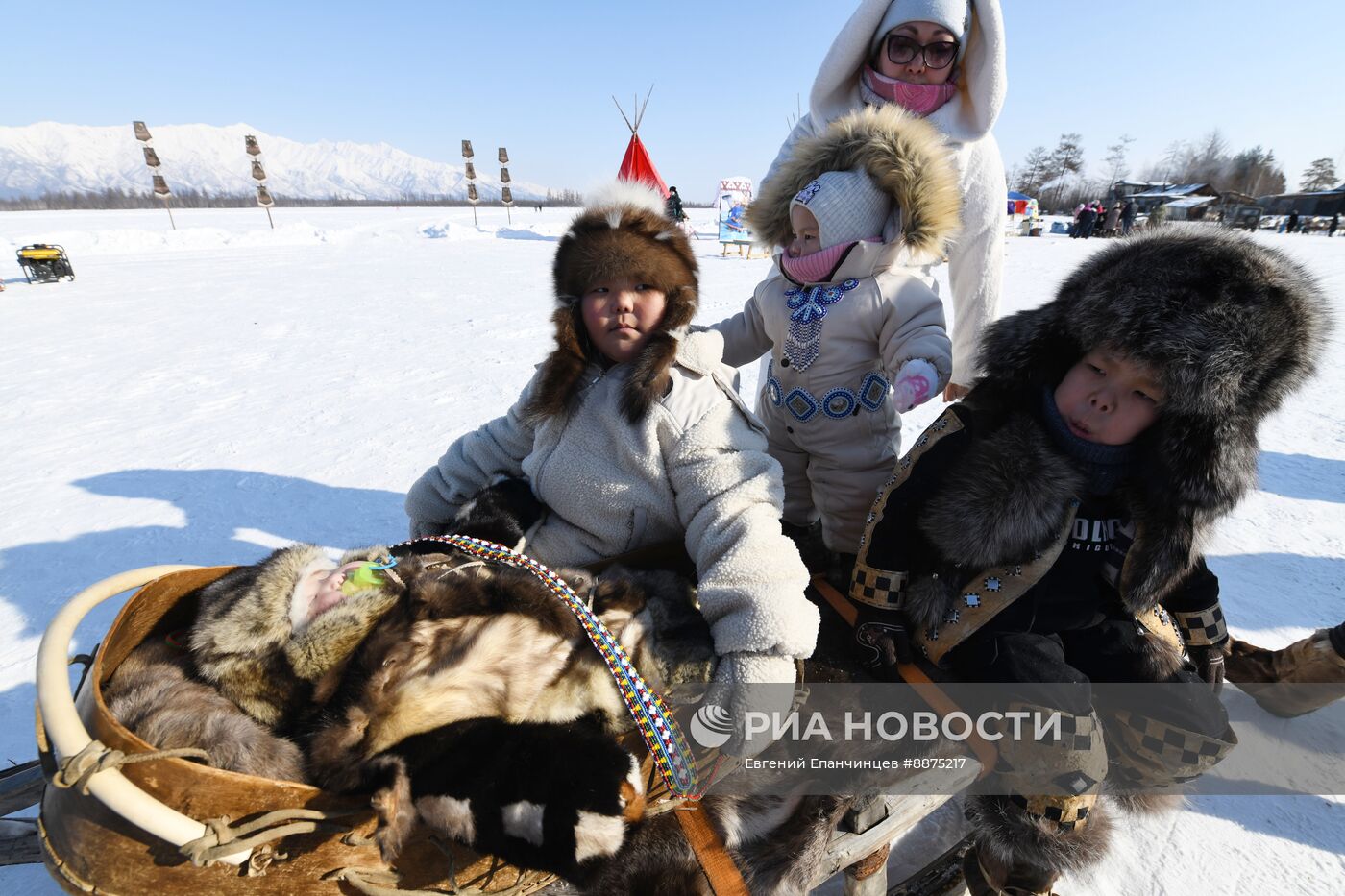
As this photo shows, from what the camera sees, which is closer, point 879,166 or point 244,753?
point 244,753

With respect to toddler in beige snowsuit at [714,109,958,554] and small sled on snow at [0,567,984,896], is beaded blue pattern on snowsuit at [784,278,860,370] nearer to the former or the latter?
toddler in beige snowsuit at [714,109,958,554]

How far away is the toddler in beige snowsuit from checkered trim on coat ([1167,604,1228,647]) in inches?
32.2

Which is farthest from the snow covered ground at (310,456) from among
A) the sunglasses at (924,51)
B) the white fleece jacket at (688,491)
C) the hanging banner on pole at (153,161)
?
the hanging banner on pole at (153,161)

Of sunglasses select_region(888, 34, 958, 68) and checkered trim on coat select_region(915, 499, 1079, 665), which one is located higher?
sunglasses select_region(888, 34, 958, 68)

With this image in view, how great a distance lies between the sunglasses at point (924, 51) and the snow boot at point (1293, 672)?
7.14 feet

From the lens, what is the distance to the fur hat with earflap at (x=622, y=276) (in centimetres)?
147

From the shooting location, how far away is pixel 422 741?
1.01m

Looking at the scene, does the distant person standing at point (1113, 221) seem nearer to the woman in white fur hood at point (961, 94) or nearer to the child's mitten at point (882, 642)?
the woman in white fur hood at point (961, 94)

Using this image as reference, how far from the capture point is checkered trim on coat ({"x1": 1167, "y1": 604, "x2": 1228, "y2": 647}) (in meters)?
1.49

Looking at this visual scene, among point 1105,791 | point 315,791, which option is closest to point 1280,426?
point 1105,791

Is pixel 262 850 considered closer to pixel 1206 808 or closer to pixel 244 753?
pixel 244 753

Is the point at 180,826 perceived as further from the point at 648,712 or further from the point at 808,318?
the point at 808,318

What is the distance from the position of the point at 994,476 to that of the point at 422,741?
1330mm

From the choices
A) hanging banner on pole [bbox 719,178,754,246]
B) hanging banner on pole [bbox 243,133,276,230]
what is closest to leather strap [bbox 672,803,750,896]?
hanging banner on pole [bbox 719,178,754,246]
